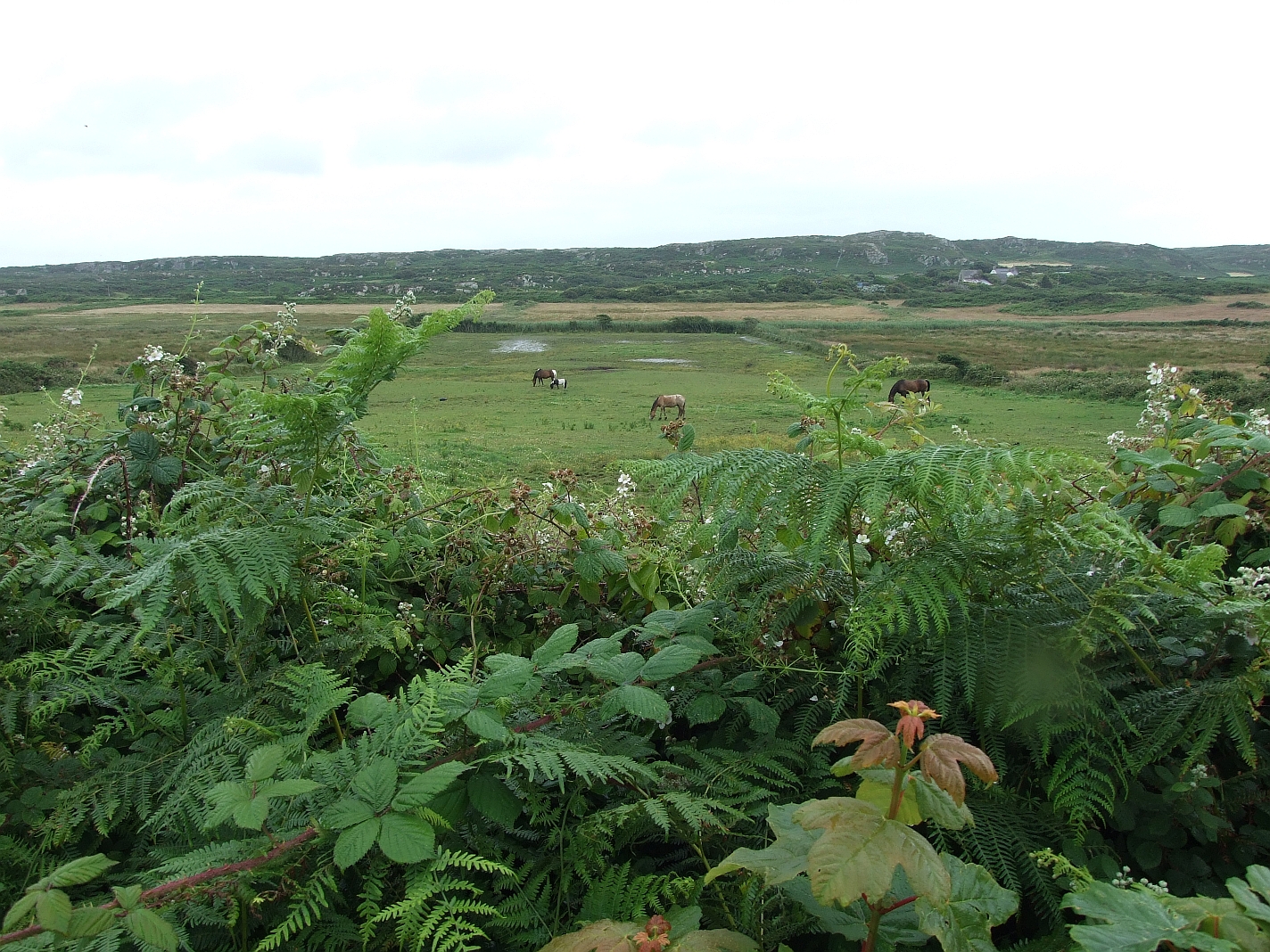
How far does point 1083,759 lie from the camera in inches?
58.0

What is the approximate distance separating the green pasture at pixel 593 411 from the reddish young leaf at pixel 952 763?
2.59 feet

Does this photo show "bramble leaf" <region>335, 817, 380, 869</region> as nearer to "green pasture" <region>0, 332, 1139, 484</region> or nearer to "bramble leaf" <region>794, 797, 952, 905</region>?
"bramble leaf" <region>794, 797, 952, 905</region>

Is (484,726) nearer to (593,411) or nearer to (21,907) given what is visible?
(21,907)

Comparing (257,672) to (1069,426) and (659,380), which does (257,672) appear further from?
(659,380)

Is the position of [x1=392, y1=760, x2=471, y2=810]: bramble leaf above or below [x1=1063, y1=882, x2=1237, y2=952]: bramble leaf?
above

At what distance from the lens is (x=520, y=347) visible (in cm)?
5559

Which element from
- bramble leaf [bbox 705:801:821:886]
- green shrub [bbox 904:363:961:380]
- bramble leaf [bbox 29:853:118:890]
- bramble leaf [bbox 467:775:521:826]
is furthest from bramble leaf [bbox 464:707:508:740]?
green shrub [bbox 904:363:961:380]

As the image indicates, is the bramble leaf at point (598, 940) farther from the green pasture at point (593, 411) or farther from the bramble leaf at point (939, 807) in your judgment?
the green pasture at point (593, 411)

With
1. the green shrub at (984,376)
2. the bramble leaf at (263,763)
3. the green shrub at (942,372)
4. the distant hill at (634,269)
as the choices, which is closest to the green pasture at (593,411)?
the bramble leaf at (263,763)

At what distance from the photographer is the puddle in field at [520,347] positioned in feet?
171

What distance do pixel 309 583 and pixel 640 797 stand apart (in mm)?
1019

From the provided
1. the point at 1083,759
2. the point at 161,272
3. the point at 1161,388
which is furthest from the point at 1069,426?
the point at 161,272

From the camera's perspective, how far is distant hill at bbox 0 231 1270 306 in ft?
272

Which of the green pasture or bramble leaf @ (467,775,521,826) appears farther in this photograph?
the green pasture
